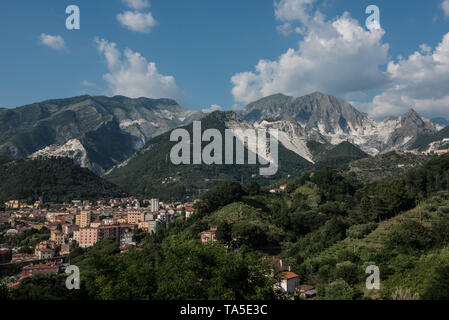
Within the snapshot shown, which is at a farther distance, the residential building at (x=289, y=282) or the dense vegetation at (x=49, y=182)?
the dense vegetation at (x=49, y=182)

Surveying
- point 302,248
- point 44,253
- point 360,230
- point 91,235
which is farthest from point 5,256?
point 360,230

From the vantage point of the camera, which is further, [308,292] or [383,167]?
[383,167]

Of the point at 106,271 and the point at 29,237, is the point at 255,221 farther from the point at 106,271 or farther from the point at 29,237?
the point at 29,237

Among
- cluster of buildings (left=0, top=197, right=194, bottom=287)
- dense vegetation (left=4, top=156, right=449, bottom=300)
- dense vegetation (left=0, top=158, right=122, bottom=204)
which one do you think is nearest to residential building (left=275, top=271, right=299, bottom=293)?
dense vegetation (left=4, top=156, right=449, bottom=300)

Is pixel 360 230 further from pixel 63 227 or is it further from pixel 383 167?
pixel 383 167

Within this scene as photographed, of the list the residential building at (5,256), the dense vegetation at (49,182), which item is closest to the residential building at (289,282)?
the residential building at (5,256)

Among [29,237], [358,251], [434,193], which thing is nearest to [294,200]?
[434,193]

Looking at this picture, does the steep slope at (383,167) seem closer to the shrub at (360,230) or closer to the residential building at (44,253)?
the shrub at (360,230)
